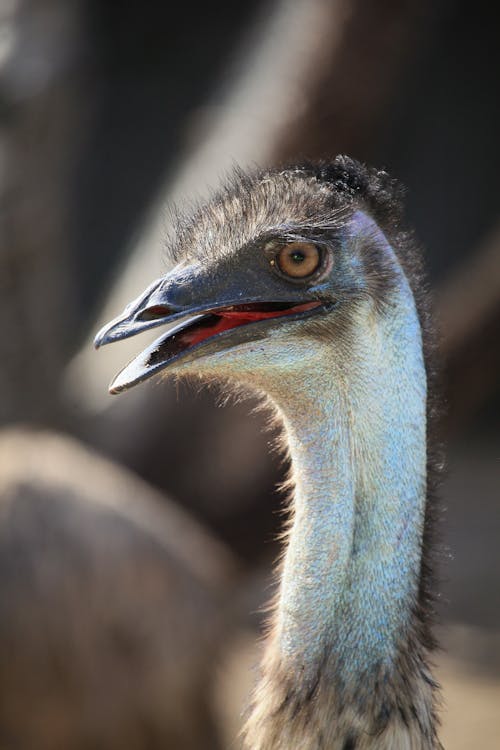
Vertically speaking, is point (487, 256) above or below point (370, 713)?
above

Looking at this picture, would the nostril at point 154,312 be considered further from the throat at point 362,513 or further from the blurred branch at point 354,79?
the blurred branch at point 354,79

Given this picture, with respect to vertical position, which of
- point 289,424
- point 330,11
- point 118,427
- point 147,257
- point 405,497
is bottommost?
point 405,497

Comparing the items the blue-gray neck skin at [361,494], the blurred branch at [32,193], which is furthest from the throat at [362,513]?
the blurred branch at [32,193]

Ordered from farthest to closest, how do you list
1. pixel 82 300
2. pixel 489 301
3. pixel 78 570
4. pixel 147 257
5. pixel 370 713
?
pixel 82 300 → pixel 147 257 → pixel 489 301 → pixel 78 570 → pixel 370 713

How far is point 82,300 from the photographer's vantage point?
8312 mm

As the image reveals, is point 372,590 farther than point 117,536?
No

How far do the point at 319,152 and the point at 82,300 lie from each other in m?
3.64

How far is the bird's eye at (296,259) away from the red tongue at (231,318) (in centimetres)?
6

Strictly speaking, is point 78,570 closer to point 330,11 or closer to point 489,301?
point 489,301

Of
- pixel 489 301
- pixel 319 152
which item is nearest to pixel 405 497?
pixel 489 301

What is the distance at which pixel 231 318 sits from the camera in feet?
6.51

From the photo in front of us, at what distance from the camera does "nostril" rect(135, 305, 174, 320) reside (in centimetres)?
191

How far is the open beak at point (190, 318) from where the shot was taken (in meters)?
1.88

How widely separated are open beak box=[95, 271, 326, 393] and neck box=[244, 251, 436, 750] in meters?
0.11
